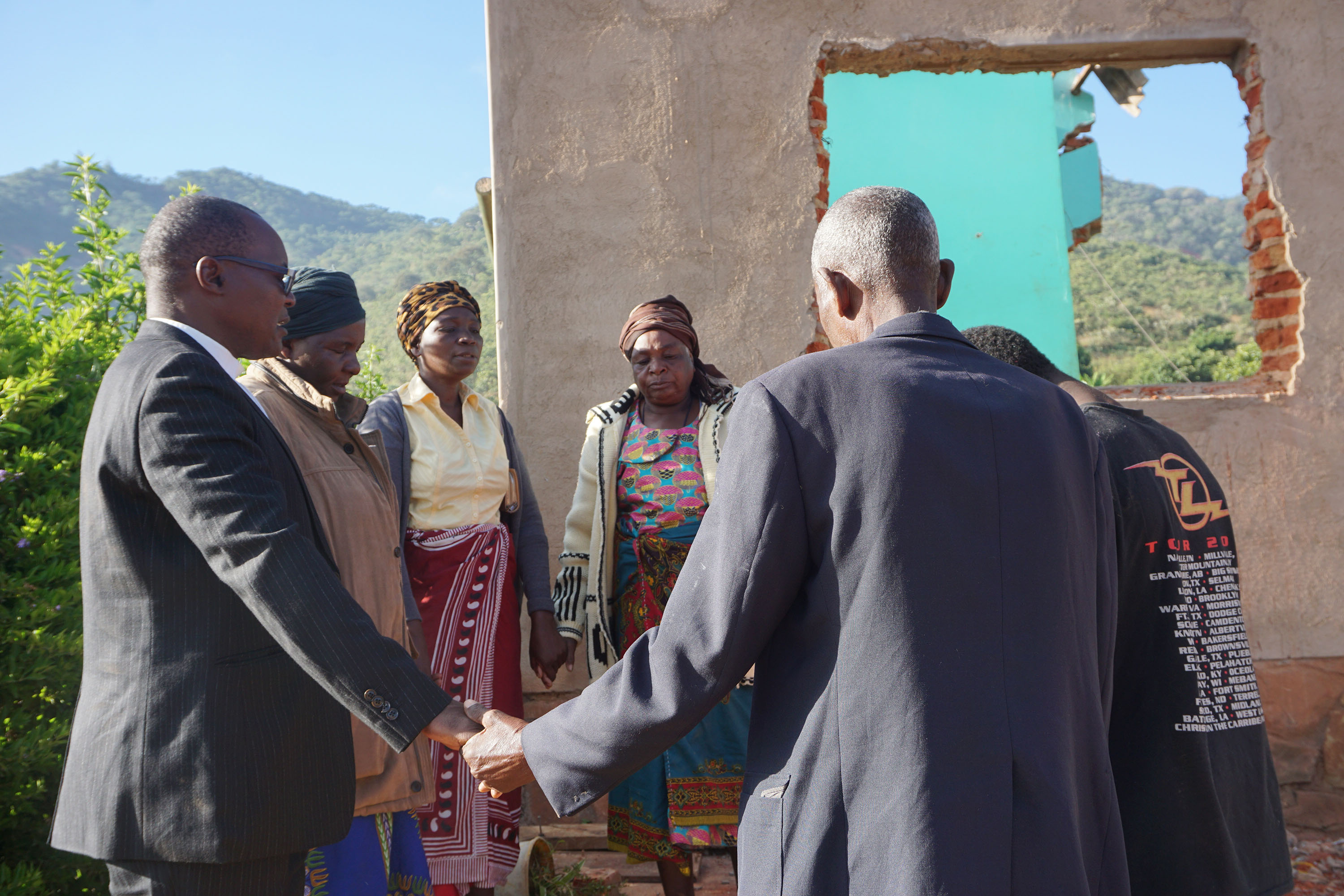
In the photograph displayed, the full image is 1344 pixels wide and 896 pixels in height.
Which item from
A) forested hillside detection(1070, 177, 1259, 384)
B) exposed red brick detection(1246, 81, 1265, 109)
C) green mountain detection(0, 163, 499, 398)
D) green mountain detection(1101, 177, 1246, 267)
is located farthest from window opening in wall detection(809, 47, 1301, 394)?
green mountain detection(1101, 177, 1246, 267)

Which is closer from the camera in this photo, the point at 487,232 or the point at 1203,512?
the point at 1203,512

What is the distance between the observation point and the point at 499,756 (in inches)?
78.9

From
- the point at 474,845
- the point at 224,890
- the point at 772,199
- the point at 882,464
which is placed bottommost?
the point at 474,845

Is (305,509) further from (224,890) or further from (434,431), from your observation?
(434,431)

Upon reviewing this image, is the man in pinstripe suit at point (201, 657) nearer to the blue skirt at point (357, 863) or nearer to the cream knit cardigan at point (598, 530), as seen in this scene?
the blue skirt at point (357, 863)

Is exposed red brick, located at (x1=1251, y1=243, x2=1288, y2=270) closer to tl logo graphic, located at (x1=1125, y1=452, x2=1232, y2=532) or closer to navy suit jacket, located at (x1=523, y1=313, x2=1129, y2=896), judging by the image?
tl logo graphic, located at (x1=1125, y1=452, x2=1232, y2=532)

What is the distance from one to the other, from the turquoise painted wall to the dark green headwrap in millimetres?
5487

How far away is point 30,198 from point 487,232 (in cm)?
7472

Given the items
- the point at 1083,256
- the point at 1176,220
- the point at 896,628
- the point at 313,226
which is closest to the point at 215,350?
the point at 896,628

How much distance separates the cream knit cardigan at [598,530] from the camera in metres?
3.80

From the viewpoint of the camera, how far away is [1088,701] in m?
1.64

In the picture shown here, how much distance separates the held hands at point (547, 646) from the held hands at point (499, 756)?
172cm

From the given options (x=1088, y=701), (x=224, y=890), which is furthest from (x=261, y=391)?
(x=1088, y=701)

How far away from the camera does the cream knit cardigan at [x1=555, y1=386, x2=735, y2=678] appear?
3.80 m
